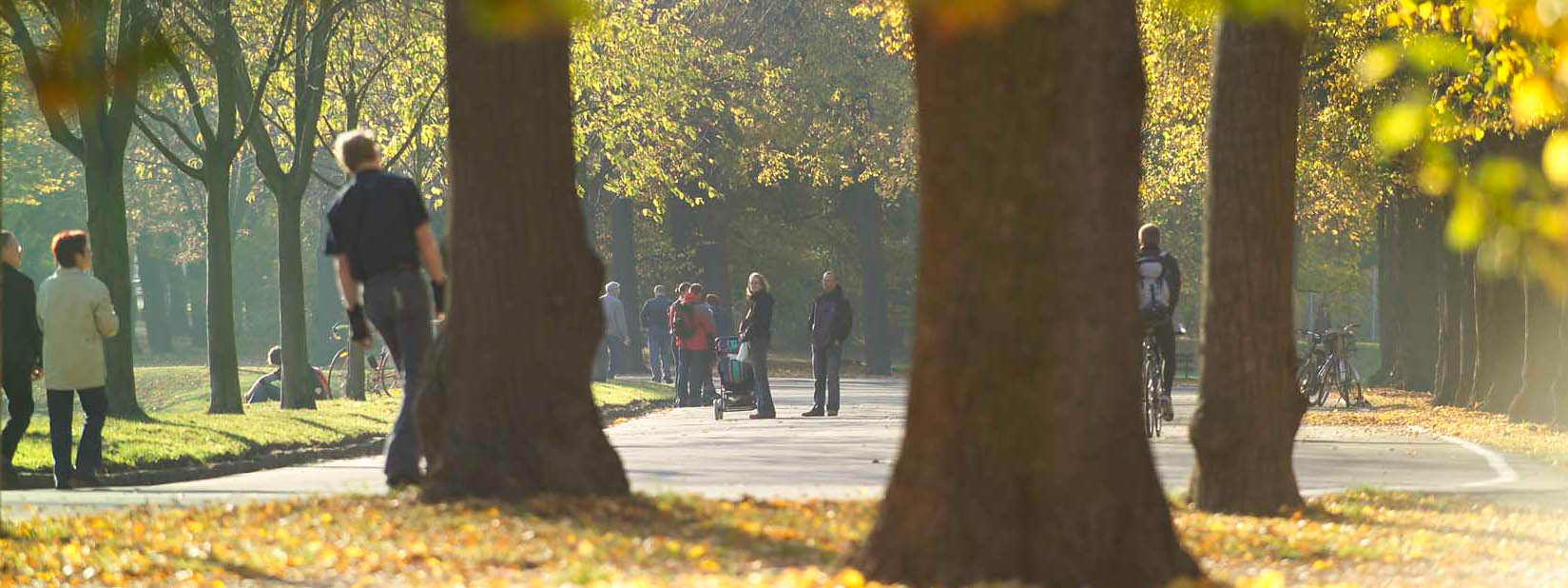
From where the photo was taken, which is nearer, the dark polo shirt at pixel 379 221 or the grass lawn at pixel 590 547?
the grass lawn at pixel 590 547

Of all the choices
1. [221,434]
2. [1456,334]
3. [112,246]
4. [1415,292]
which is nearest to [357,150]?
[221,434]

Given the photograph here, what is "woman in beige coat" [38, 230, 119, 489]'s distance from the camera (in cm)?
1543

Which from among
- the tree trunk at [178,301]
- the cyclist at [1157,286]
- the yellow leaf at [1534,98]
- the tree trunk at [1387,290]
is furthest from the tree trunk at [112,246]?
the tree trunk at [178,301]

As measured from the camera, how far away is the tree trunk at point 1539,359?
80.2 feet

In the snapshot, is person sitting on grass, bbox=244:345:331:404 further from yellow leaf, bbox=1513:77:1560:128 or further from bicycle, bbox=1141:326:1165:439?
yellow leaf, bbox=1513:77:1560:128

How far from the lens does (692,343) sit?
29.6 meters

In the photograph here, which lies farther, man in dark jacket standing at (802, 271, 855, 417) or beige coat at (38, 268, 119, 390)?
man in dark jacket standing at (802, 271, 855, 417)

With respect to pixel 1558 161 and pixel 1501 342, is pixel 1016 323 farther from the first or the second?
pixel 1501 342

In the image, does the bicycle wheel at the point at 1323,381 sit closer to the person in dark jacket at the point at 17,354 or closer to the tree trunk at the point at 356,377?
the tree trunk at the point at 356,377

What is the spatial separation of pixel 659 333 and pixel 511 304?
Result: 30562mm

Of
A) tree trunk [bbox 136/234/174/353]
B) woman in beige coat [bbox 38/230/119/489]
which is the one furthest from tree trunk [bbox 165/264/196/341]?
woman in beige coat [bbox 38/230/119/489]

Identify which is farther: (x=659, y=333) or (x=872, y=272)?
(x=872, y=272)

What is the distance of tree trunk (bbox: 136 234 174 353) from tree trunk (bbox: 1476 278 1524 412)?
45617 mm

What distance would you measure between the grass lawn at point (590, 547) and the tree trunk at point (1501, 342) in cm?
1640
